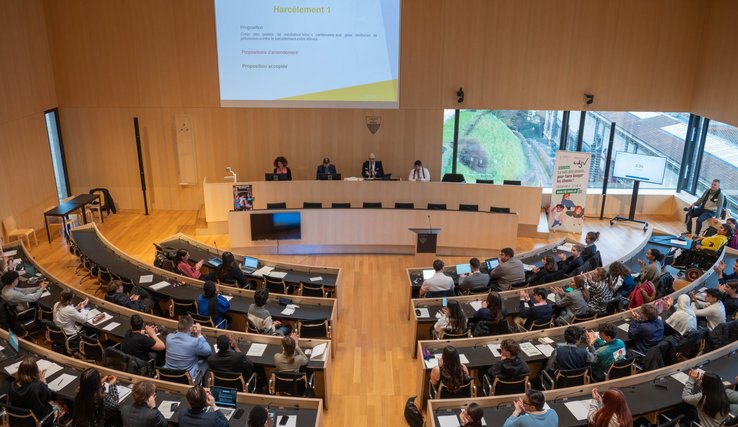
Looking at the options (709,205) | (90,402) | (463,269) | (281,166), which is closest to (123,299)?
(90,402)

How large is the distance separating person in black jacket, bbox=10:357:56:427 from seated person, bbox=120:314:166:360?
3.64 ft

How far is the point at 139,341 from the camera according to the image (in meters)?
6.98

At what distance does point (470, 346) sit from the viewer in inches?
288

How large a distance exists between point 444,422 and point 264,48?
410 inches

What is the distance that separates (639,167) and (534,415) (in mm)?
10666

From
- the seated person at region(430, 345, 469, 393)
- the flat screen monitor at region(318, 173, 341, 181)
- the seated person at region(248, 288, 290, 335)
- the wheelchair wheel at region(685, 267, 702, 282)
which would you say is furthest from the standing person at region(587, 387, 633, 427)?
the flat screen monitor at region(318, 173, 341, 181)

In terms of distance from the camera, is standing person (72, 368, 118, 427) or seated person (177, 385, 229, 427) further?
standing person (72, 368, 118, 427)

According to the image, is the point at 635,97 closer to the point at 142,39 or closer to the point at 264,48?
the point at 264,48

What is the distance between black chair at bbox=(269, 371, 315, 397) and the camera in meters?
6.65

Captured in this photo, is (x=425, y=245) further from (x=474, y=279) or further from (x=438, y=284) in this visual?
(x=438, y=284)

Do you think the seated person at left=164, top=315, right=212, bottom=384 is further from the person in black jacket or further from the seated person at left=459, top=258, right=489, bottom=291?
the seated person at left=459, top=258, right=489, bottom=291

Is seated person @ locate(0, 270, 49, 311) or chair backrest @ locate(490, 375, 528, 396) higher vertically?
seated person @ locate(0, 270, 49, 311)

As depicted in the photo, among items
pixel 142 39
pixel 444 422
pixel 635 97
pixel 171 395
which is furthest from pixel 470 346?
pixel 142 39

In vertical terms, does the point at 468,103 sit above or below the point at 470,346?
above
